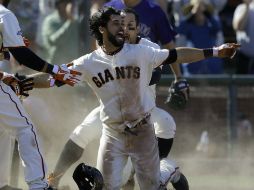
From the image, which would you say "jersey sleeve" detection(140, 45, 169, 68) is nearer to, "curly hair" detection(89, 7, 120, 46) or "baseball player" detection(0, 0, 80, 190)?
"curly hair" detection(89, 7, 120, 46)

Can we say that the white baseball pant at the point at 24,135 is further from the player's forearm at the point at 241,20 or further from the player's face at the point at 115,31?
the player's forearm at the point at 241,20

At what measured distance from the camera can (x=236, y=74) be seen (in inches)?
466

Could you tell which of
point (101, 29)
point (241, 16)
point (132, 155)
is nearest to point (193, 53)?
point (101, 29)

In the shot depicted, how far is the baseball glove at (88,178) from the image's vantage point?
6.89 metres

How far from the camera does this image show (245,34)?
1166 cm

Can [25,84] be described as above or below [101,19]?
below

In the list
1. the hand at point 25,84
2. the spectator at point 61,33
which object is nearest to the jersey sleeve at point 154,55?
the hand at point 25,84

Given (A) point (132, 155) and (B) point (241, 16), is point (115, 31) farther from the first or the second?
(B) point (241, 16)

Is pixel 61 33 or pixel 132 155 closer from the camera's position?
pixel 132 155

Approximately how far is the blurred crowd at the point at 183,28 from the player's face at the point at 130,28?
3916 mm

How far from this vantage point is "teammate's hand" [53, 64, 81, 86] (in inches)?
269

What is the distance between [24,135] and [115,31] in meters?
1.03

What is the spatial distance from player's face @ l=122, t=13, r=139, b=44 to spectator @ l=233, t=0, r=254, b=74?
13.9 feet

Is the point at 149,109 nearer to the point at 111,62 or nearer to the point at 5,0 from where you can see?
the point at 111,62
